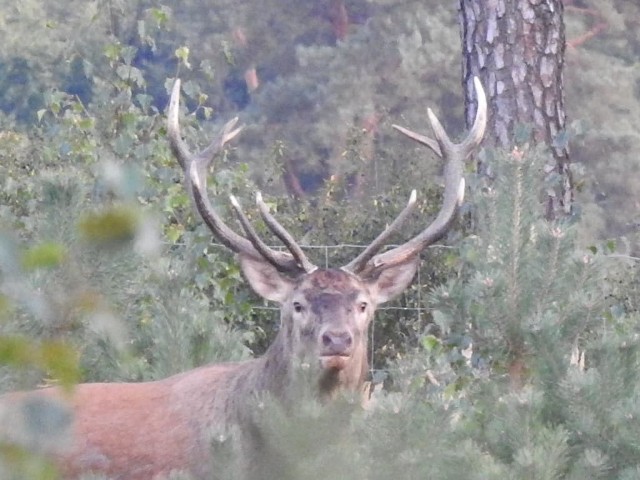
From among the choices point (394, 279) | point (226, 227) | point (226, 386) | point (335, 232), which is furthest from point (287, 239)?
point (335, 232)

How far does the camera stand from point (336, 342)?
17.0 ft

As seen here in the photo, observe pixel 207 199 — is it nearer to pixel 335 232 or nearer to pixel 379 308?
pixel 379 308

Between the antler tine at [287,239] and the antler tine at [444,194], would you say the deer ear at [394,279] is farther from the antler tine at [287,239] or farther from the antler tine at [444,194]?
the antler tine at [287,239]

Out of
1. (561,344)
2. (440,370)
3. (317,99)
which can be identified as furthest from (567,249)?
(317,99)

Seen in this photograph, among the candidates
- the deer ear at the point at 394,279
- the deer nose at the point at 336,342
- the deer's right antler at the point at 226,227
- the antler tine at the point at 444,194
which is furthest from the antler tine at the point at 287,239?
the deer nose at the point at 336,342

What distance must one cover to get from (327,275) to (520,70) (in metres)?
1.92

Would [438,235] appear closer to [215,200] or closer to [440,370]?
[440,370]

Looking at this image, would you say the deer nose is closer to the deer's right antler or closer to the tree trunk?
the deer's right antler

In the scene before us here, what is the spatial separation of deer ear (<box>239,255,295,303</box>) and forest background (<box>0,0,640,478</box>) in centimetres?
22

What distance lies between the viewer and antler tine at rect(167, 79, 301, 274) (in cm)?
588

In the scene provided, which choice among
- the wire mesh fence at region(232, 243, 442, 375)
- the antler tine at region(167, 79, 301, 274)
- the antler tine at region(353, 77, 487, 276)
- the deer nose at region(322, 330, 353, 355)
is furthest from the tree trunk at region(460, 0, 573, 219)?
the deer nose at region(322, 330, 353, 355)

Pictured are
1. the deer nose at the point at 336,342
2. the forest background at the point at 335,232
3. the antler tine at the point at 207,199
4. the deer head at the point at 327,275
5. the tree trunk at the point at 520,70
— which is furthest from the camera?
the tree trunk at the point at 520,70

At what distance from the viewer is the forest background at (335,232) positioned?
1.70 metres

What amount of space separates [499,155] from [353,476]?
162cm
